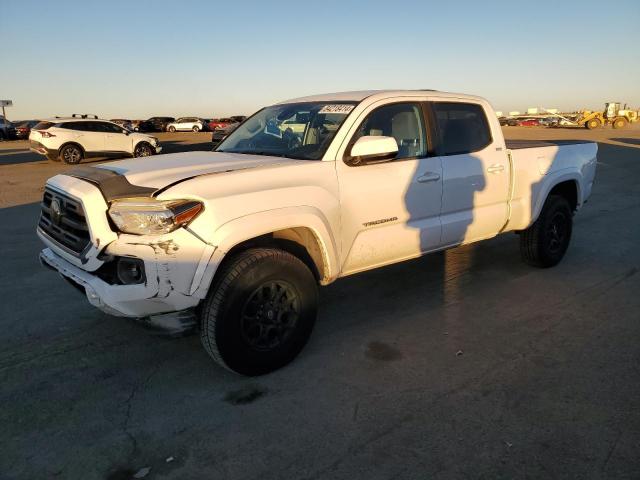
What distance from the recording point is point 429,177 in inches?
163

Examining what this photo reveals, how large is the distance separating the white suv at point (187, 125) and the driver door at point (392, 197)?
1961 inches

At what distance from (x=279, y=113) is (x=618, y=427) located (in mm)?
3422

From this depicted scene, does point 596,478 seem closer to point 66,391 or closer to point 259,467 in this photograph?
point 259,467

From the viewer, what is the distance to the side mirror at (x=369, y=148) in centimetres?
358

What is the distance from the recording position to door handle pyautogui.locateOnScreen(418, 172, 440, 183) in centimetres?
408

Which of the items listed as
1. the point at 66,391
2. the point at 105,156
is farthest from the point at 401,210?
the point at 105,156

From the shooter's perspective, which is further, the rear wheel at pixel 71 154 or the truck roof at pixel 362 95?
the rear wheel at pixel 71 154

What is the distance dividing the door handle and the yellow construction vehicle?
49.0 meters

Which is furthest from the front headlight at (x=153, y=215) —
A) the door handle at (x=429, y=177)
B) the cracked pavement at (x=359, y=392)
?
the door handle at (x=429, y=177)

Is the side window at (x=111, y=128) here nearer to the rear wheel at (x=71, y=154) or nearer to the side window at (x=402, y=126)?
the rear wheel at (x=71, y=154)

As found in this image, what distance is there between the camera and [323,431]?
2752mm

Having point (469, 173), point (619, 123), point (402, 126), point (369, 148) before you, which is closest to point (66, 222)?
point (369, 148)

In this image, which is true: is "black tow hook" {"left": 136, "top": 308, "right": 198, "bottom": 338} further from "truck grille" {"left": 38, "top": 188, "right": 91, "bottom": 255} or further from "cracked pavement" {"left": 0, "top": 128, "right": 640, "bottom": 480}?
"truck grille" {"left": 38, "top": 188, "right": 91, "bottom": 255}

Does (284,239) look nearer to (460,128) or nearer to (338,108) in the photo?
(338,108)
